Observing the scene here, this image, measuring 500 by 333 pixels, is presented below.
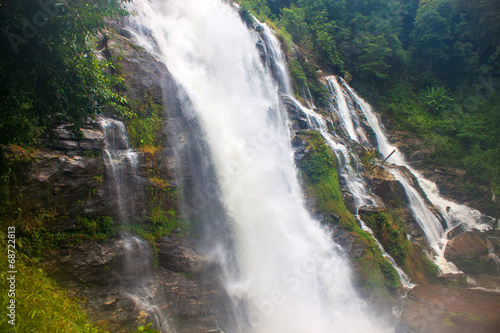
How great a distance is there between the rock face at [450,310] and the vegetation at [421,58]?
33.4 ft

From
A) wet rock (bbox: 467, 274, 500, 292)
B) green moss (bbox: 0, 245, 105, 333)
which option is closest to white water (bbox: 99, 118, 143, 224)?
green moss (bbox: 0, 245, 105, 333)

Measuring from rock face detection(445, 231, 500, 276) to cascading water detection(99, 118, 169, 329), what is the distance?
39.3 ft

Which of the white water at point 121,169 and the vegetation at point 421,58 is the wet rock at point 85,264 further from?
the vegetation at point 421,58

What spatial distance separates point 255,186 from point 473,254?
999 cm

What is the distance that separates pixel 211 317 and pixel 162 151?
492cm

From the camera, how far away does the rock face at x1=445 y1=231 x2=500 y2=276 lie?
36.0 ft

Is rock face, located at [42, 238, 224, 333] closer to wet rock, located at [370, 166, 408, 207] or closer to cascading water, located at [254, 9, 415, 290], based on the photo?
cascading water, located at [254, 9, 415, 290]

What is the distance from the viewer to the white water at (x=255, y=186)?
786 centimetres

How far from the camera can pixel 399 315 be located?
8.06 m

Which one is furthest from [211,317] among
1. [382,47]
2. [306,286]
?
→ [382,47]

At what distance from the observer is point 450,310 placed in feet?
26.5

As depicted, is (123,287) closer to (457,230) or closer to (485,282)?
(485,282)

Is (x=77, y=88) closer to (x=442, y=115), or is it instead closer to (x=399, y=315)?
(x=399, y=315)

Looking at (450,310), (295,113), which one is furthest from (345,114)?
(450,310)
